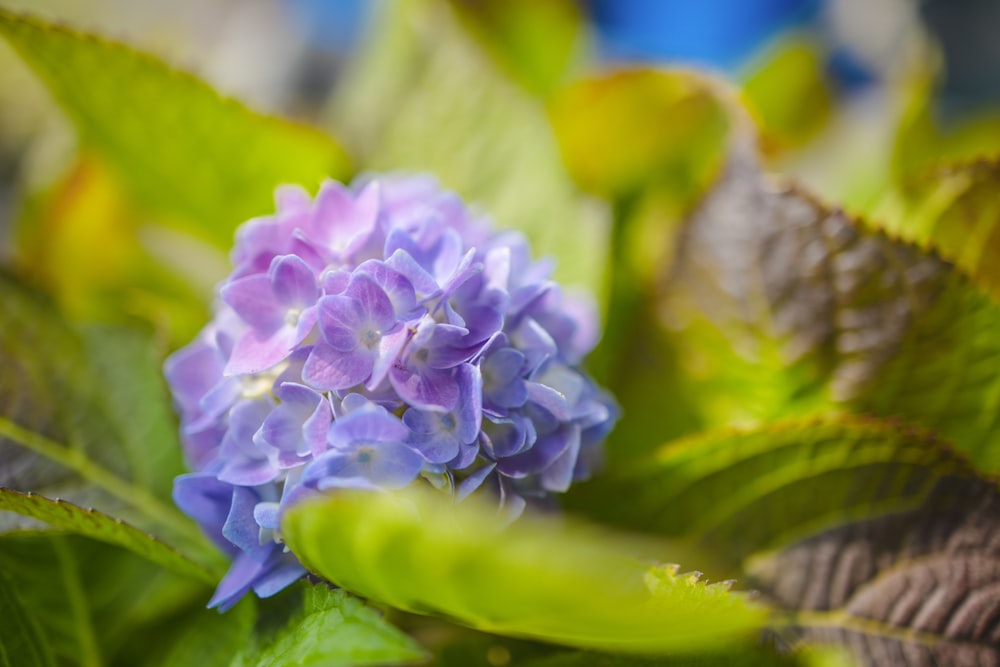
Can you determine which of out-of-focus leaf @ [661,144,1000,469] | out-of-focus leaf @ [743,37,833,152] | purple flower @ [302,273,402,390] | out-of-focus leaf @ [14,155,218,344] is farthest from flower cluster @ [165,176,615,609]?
out-of-focus leaf @ [743,37,833,152]

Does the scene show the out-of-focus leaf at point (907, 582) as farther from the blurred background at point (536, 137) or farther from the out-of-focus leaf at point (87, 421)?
the out-of-focus leaf at point (87, 421)

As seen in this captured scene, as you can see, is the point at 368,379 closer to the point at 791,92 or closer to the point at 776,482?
the point at 776,482

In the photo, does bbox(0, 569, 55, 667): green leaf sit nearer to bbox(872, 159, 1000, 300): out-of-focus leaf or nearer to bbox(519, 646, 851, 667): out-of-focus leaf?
bbox(519, 646, 851, 667): out-of-focus leaf

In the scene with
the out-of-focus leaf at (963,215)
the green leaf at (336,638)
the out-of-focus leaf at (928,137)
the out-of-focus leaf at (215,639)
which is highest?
the out-of-focus leaf at (928,137)

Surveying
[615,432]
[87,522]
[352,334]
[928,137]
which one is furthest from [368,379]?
[928,137]

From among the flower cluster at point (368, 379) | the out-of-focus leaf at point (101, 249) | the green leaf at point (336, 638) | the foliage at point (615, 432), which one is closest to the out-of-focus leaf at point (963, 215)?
the foliage at point (615, 432)

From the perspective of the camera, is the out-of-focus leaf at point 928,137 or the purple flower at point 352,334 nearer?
the purple flower at point 352,334
